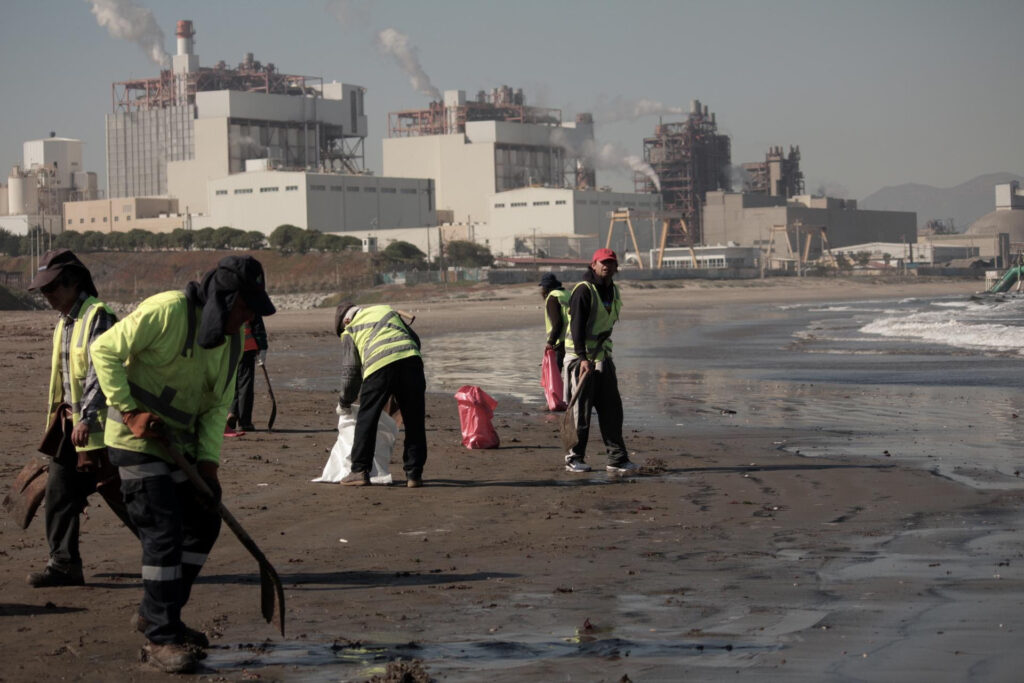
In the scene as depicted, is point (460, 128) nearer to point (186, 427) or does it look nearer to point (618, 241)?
point (618, 241)

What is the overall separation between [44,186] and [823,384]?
125694 mm

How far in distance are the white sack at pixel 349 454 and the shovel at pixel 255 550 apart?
4.58 m

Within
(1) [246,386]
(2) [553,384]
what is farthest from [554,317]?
(1) [246,386]

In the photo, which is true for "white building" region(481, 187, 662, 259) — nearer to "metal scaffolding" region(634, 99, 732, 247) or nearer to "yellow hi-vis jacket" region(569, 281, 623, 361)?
"metal scaffolding" region(634, 99, 732, 247)

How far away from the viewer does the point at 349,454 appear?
33.9 ft

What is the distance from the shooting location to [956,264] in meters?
143

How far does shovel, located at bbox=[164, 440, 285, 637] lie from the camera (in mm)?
5531

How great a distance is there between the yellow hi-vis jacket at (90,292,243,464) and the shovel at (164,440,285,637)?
0.13 metres

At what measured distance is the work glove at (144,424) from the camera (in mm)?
5477

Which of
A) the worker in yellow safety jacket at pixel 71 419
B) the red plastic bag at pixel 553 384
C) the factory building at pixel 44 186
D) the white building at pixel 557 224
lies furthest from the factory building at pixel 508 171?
the worker in yellow safety jacket at pixel 71 419

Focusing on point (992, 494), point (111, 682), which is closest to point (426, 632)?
point (111, 682)

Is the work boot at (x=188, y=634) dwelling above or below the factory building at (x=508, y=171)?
below

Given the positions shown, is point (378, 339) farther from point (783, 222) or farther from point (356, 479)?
point (783, 222)

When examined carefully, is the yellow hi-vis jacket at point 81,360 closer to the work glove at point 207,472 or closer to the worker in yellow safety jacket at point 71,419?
the worker in yellow safety jacket at point 71,419
